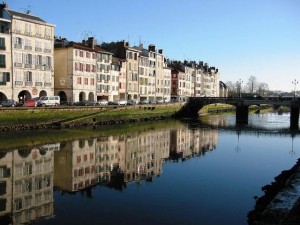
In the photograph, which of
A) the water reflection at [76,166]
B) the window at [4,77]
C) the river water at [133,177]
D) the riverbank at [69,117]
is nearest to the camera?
the river water at [133,177]

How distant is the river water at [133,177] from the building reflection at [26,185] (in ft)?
0.17

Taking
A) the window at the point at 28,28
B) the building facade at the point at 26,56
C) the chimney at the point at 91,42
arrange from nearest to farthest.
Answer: the building facade at the point at 26,56
the window at the point at 28,28
the chimney at the point at 91,42

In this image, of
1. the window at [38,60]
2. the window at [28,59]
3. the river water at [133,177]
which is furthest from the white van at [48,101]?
the river water at [133,177]

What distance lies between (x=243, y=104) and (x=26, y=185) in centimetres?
6701

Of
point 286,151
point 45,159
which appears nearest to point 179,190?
point 45,159

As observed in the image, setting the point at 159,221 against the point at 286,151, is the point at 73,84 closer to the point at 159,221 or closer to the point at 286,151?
the point at 286,151

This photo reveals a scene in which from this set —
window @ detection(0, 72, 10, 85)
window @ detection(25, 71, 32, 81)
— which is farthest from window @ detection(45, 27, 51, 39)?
window @ detection(0, 72, 10, 85)

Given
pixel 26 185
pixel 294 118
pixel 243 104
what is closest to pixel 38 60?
pixel 243 104

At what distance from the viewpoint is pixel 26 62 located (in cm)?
6419

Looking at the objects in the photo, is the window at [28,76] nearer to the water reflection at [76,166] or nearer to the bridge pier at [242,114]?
the water reflection at [76,166]

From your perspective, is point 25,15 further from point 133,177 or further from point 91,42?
point 133,177

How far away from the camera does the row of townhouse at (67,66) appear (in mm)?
61500

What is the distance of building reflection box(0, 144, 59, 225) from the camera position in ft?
64.7

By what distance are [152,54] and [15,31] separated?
49.5m
